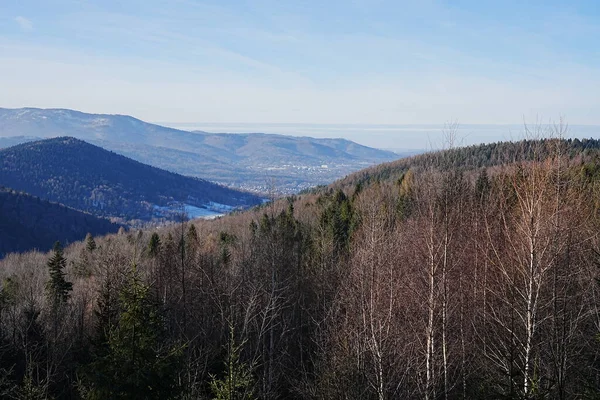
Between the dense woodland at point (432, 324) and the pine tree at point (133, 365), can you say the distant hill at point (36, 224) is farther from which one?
the pine tree at point (133, 365)

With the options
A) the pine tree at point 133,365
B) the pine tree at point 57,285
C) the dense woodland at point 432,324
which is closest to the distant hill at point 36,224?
the pine tree at point 57,285

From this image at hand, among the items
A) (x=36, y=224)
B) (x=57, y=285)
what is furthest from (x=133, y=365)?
(x=36, y=224)

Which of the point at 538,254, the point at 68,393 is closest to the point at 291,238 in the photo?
the point at 68,393

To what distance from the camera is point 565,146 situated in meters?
11.2

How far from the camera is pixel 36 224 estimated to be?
5556 inches

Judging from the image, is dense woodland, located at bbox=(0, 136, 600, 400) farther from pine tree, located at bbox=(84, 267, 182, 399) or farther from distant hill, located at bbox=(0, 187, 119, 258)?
distant hill, located at bbox=(0, 187, 119, 258)

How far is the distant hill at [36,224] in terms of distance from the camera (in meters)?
132

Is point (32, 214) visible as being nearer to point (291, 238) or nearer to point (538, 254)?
point (291, 238)

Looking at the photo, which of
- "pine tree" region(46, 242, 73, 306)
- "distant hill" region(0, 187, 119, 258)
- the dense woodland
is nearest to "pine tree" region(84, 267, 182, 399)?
the dense woodland

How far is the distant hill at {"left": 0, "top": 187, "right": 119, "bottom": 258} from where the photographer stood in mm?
132375

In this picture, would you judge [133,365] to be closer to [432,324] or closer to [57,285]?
[432,324]

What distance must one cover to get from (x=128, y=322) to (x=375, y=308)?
6.95 m

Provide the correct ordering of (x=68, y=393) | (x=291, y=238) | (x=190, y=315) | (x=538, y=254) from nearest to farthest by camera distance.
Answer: (x=538, y=254)
(x=68, y=393)
(x=190, y=315)
(x=291, y=238)

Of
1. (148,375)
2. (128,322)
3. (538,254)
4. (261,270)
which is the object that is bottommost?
(261,270)
